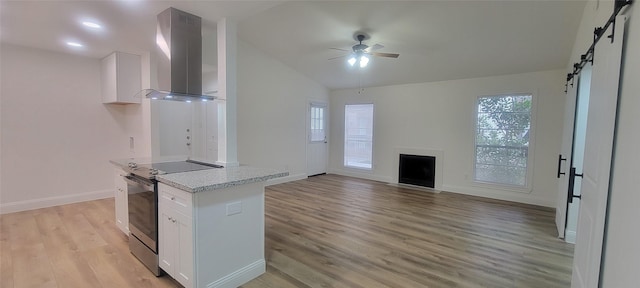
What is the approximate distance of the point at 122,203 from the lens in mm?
3209

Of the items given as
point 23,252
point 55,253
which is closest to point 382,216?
point 55,253

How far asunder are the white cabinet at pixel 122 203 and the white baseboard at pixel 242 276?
156cm

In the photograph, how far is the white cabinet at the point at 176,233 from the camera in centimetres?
211

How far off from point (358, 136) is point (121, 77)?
5141 millimetres

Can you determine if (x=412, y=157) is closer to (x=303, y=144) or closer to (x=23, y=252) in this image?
(x=303, y=144)

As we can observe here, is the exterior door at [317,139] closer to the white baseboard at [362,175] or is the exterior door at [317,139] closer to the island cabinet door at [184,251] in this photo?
the white baseboard at [362,175]

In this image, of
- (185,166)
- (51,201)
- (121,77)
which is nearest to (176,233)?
(185,166)

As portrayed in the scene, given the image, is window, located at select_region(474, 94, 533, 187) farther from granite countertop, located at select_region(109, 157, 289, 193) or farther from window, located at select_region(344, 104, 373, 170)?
granite countertop, located at select_region(109, 157, 289, 193)

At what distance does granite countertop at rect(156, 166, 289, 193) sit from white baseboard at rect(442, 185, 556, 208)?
4.54 meters

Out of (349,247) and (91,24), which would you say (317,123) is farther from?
(91,24)

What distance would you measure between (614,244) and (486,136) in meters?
4.41

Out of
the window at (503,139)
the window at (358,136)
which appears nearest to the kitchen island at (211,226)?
the window at (503,139)

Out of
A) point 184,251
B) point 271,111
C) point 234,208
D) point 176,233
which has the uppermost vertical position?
point 271,111

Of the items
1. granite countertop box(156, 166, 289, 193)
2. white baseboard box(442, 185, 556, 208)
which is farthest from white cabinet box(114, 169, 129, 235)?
white baseboard box(442, 185, 556, 208)
